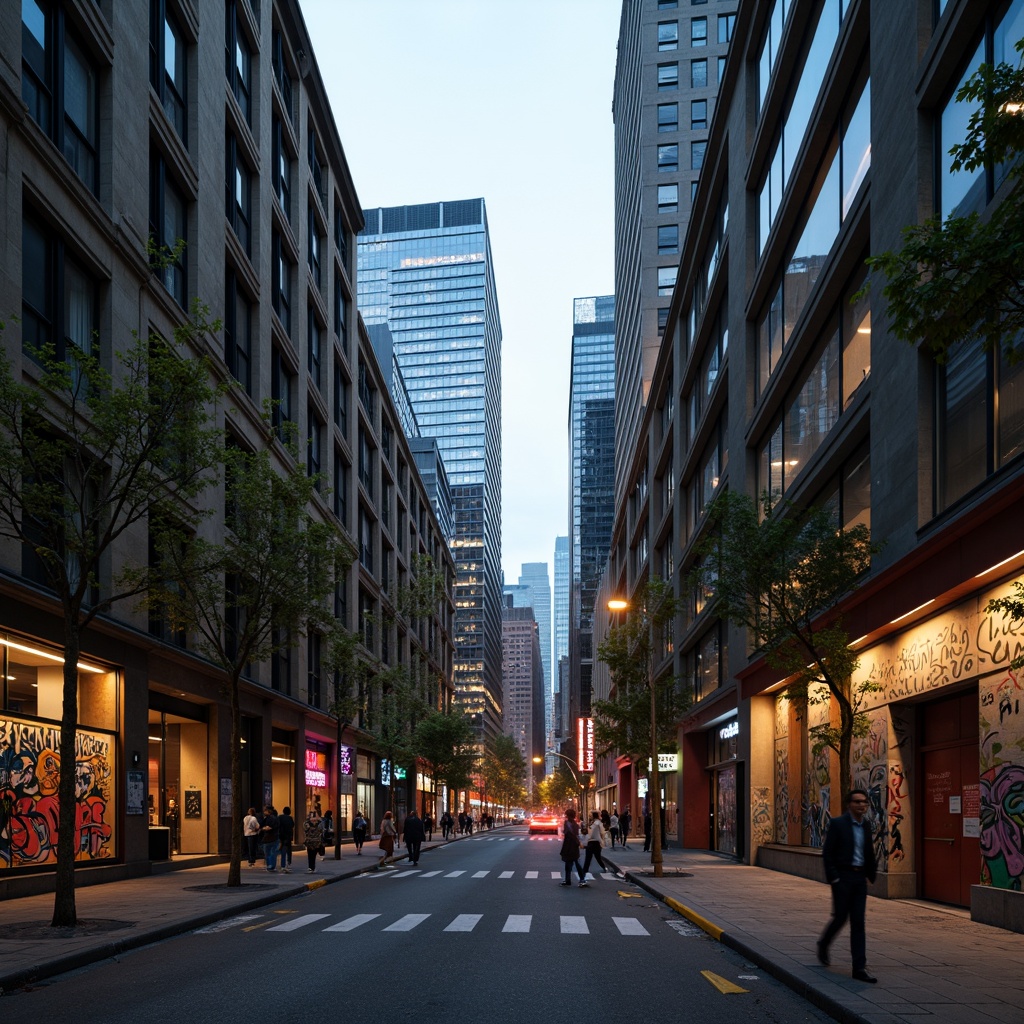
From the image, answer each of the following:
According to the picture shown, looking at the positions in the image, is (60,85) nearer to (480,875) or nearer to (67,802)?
(67,802)

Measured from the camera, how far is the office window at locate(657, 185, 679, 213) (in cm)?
7825

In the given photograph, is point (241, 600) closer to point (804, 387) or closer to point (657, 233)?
point (804, 387)

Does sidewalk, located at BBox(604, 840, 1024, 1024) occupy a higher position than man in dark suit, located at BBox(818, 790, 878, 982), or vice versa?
man in dark suit, located at BBox(818, 790, 878, 982)

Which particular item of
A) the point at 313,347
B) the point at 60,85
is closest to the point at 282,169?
the point at 313,347

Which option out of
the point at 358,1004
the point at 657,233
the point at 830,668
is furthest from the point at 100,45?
the point at 657,233

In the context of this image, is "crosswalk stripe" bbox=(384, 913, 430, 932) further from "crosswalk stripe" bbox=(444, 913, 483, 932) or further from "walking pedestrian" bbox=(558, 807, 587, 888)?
"walking pedestrian" bbox=(558, 807, 587, 888)

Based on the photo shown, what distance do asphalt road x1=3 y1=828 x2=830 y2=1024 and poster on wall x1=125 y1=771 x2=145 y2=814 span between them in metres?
7.28

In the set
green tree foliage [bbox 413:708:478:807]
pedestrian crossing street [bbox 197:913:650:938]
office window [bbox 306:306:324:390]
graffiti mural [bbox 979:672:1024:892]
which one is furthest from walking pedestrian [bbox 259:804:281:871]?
green tree foliage [bbox 413:708:478:807]

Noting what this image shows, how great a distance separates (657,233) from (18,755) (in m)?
65.7

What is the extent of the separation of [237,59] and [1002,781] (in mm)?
32725

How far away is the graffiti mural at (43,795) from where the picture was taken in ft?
64.4

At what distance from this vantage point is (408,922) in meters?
16.6

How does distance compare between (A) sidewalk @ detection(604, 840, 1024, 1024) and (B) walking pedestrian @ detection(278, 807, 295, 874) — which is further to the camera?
(B) walking pedestrian @ detection(278, 807, 295, 874)

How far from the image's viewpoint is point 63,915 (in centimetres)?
1452
